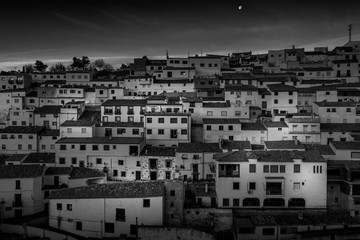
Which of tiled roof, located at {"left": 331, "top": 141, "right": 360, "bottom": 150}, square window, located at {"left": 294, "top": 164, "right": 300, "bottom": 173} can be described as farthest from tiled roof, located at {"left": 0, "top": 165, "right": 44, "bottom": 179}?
tiled roof, located at {"left": 331, "top": 141, "right": 360, "bottom": 150}

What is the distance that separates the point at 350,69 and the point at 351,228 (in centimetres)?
3808

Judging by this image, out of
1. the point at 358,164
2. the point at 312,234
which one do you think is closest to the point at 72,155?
the point at 312,234

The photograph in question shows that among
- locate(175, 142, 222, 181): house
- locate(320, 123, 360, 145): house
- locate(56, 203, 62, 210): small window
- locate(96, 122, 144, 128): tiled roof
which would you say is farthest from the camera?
locate(96, 122, 144, 128): tiled roof

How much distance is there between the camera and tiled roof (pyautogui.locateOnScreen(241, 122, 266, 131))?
43219 millimetres

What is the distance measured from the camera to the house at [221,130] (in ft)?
142

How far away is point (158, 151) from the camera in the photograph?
132 ft

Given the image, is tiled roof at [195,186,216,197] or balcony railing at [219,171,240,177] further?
tiled roof at [195,186,216,197]

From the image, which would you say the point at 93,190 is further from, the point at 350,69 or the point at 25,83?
the point at 350,69

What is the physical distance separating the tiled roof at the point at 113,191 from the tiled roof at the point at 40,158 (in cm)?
816

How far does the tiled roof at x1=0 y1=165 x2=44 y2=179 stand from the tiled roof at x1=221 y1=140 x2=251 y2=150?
15910 millimetres

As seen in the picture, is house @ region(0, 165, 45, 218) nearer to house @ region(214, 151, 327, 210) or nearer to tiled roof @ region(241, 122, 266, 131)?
house @ region(214, 151, 327, 210)

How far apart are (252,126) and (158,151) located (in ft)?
33.8

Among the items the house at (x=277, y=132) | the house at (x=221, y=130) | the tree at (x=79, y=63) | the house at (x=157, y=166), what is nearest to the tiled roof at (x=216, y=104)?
the house at (x=221, y=130)

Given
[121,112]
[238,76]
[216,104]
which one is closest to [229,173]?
[216,104]
